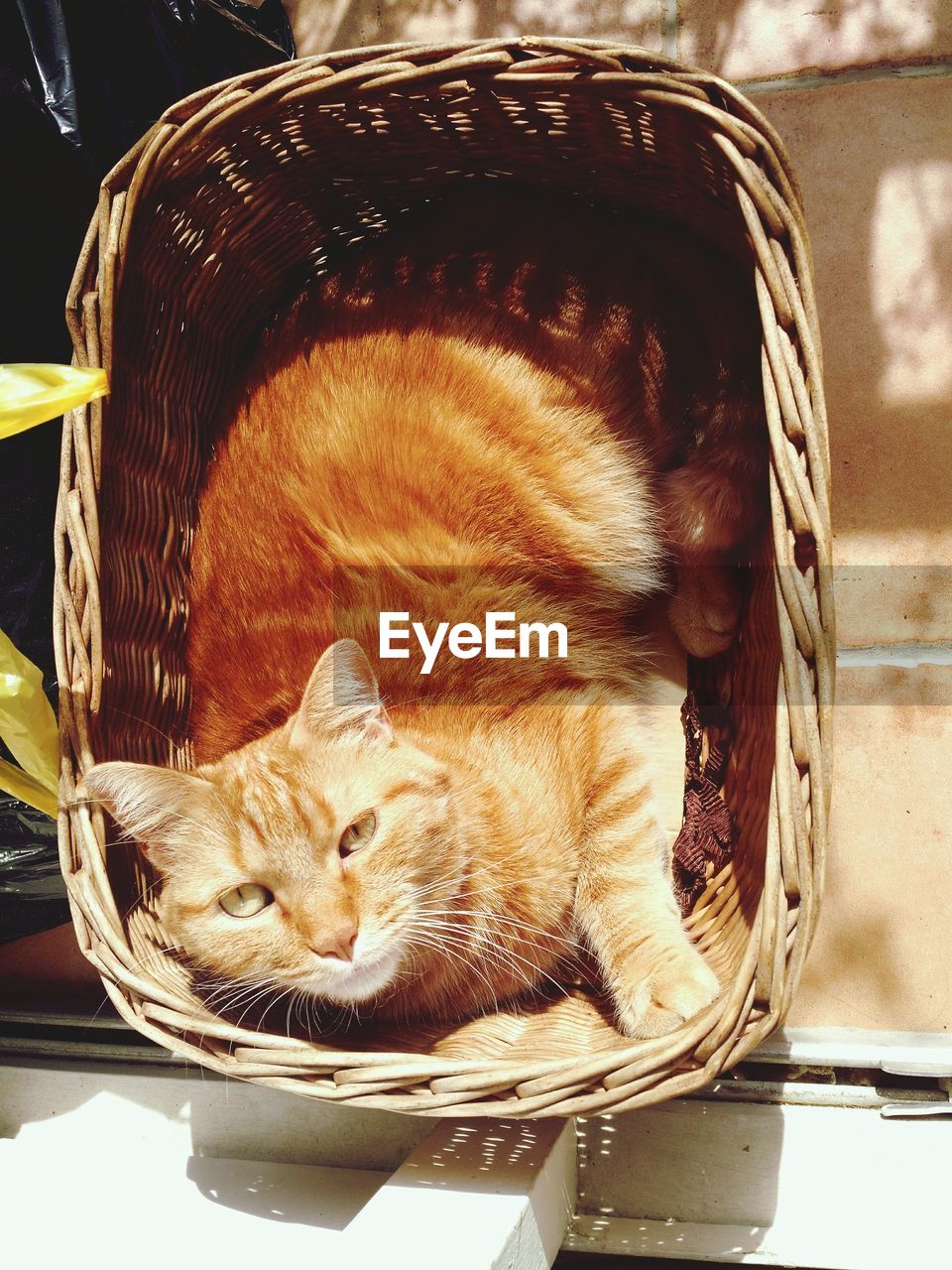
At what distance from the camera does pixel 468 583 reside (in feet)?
4.05

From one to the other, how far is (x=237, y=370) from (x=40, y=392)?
1.63ft

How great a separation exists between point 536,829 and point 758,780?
273 mm

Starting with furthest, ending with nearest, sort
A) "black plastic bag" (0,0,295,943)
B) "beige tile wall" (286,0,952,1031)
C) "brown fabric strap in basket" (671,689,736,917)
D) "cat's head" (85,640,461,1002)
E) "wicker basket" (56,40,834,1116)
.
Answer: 1. "beige tile wall" (286,0,952,1031)
2. "brown fabric strap in basket" (671,689,736,917)
3. "black plastic bag" (0,0,295,943)
4. "cat's head" (85,640,461,1002)
5. "wicker basket" (56,40,834,1116)

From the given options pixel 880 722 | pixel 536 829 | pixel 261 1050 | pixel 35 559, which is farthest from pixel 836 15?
pixel 261 1050

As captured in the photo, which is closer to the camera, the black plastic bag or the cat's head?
the cat's head

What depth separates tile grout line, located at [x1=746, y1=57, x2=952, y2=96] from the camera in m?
1.43

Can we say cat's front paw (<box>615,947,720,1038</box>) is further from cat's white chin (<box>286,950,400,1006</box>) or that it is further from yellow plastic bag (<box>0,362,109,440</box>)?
yellow plastic bag (<box>0,362,109,440</box>)

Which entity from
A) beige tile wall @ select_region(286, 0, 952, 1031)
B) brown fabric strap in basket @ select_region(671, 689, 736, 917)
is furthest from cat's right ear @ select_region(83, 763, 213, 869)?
beige tile wall @ select_region(286, 0, 952, 1031)

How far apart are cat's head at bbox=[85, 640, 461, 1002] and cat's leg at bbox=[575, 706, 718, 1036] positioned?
8.4 inches

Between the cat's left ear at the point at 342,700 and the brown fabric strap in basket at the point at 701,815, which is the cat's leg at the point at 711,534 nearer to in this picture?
the brown fabric strap in basket at the point at 701,815

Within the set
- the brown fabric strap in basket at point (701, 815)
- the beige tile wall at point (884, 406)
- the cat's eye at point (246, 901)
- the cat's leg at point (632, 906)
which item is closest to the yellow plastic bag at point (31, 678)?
the cat's eye at point (246, 901)

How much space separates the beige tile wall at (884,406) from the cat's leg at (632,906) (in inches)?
14.5

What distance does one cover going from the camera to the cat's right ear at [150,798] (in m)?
0.98

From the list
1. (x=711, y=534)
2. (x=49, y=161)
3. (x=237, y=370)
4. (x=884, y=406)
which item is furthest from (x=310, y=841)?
(x=884, y=406)
